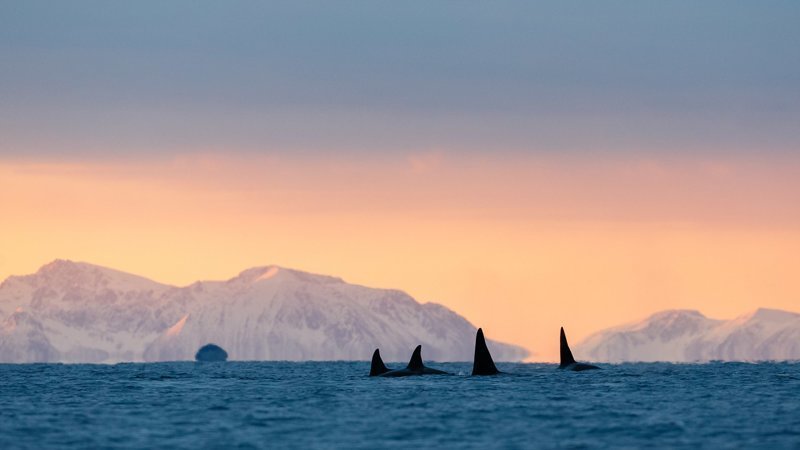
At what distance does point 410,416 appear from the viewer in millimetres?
68125

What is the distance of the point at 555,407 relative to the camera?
72.8 meters

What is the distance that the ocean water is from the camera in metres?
57.3

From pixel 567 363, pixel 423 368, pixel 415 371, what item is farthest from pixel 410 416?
pixel 567 363

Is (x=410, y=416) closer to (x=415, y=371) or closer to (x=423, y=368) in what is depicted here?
(x=415, y=371)

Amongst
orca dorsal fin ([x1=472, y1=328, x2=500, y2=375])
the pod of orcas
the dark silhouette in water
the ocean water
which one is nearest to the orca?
the pod of orcas

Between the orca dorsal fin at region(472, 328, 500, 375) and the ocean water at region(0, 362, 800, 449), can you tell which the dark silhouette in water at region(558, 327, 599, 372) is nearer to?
the orca dorsal fin at region(472, 328, 500, 375)

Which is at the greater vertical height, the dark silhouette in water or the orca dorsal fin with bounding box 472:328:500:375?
the dark silhouette in water

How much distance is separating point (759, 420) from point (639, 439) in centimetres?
953

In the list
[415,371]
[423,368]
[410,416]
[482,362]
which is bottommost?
[410,416]

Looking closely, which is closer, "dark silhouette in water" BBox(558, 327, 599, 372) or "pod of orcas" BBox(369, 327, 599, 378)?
"pod of orcas" BBox(369, 327, 599, 378)

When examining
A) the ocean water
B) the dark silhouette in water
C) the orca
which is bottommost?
the ocean water

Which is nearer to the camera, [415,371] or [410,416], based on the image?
[410,416]

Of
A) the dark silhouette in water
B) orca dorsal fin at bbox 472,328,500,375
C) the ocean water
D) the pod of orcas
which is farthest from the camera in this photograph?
the dark silhouette in water

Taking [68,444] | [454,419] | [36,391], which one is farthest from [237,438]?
[36,391]
